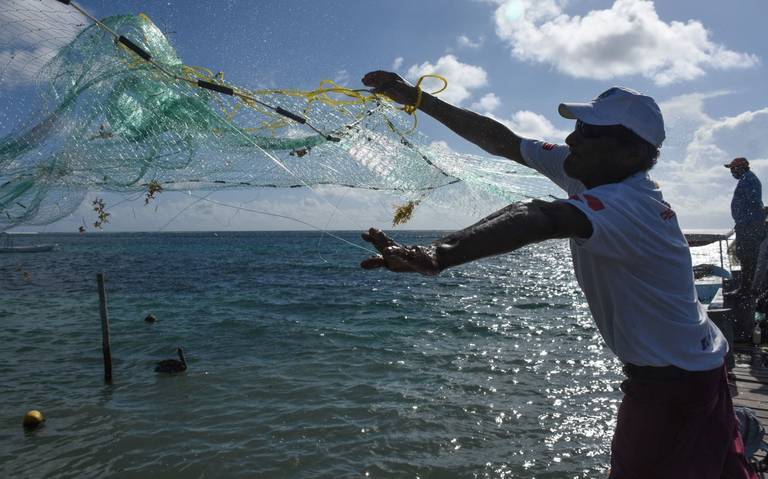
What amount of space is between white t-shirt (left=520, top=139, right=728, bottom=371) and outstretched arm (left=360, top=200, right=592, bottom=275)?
61mm

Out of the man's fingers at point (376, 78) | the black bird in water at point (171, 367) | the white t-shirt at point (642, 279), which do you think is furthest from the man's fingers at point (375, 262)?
Answer: the black bird in water at point (171, 367)

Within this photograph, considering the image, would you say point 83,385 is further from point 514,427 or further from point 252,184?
point 514,427

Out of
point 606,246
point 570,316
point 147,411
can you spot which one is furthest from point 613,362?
point 606,246

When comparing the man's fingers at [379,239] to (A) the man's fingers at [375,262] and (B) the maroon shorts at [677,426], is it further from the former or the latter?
(B) the maroon shorts at [677,426]

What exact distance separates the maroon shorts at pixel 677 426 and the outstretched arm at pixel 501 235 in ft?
2.96

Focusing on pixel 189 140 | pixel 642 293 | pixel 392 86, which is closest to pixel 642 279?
pixel 642 293

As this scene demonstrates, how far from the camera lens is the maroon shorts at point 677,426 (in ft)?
6.79

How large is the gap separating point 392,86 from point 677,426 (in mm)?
2674

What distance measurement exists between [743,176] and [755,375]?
381 centimetres

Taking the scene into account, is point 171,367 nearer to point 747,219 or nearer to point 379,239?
point 379,239

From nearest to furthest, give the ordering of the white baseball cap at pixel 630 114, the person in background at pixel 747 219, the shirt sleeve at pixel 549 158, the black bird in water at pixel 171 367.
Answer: the white baseball cap at pixel 630 114
the shirt sleeve at pixel 549 158
the person in background at pixel 747 219
the black bird in water at pixel 171 367

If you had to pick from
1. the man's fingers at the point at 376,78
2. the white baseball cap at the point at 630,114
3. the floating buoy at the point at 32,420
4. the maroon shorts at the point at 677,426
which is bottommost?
the floating buoy at the point at 32,420

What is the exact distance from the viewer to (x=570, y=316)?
18.9 meters

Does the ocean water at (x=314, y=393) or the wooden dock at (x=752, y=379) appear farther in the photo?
the ocean water at (x=314, y=393)
